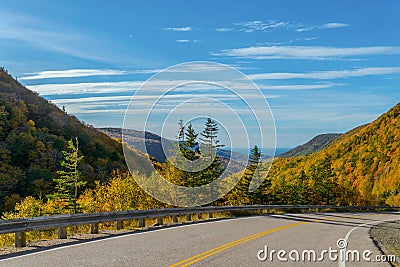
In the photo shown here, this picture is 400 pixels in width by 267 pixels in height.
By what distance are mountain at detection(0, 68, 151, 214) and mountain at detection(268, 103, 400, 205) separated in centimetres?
3389

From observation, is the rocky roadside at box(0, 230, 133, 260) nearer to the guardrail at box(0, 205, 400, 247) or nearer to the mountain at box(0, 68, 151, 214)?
the guardrail at box(0, 205, 400, 247)

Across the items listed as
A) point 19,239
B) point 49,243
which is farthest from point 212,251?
point 19,239

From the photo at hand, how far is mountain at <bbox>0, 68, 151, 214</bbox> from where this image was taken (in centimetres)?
7569

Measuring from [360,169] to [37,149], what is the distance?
8417 cm

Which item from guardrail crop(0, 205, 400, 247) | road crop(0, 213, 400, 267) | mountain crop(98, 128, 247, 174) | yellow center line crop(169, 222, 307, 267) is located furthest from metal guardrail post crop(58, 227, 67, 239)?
mountain crop(98, 128, 247, 174)

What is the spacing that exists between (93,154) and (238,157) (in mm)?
65358

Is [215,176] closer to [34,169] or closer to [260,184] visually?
[260,184]

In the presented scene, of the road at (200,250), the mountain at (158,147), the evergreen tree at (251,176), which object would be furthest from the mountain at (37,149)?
the road at (200,250)

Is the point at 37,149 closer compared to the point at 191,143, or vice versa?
the point at 191,143

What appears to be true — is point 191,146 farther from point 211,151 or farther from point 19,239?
point 19,239

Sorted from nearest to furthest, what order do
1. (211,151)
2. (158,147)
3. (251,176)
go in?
(158,147) → (211,151) → (251,176)

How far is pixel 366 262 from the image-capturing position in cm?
1107

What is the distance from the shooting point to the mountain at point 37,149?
75688mm

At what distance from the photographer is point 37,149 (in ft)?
293
